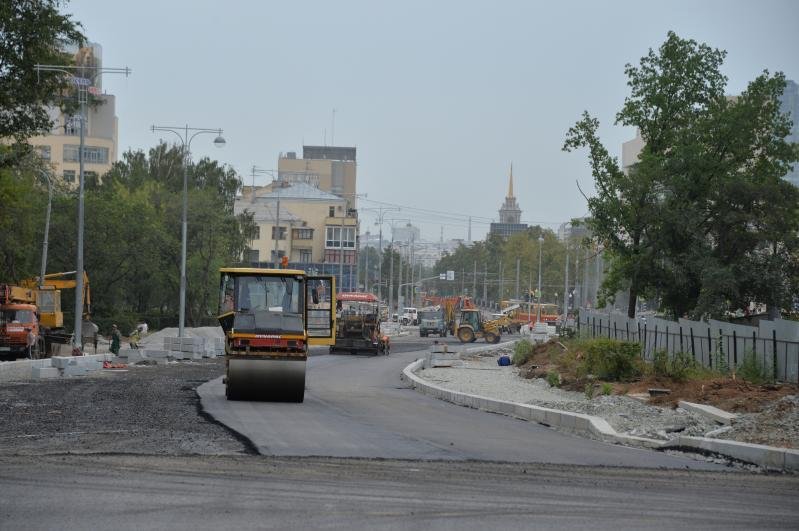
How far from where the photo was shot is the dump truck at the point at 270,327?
25.0 meters

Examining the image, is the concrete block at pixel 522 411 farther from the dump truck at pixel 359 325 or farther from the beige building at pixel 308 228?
the beige building at pixel 308 228

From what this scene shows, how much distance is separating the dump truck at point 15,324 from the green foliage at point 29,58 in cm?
1252

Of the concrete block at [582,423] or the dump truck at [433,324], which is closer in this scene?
the concrete block at [582,423]

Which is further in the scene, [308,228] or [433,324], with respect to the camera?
[308,228]

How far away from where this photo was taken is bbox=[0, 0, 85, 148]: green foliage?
31.1 meters

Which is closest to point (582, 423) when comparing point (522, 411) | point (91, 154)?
point (522, 411)

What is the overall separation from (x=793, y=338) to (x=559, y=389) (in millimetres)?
5936

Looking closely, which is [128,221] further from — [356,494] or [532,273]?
[532,273]

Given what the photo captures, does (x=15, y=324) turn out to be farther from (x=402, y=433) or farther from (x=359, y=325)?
(x=402, y=433)

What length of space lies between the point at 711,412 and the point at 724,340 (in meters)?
14.6

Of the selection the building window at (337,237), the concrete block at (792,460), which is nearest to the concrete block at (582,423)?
the concrete block at (792,460)

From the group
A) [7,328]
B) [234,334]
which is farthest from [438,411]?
[7,328]

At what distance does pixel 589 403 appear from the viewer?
2384cm

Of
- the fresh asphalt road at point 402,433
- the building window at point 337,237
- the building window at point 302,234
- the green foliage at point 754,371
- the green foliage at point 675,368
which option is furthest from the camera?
the building window at point 337,237
